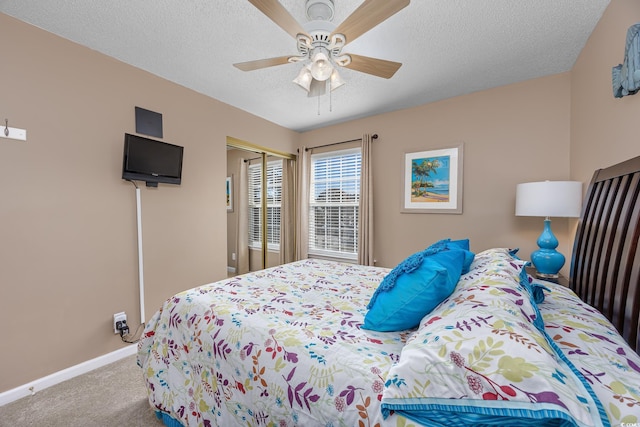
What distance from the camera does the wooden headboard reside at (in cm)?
103

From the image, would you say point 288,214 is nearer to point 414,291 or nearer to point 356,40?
point 356,40

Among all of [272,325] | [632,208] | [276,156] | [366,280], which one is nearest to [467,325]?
[272,325]

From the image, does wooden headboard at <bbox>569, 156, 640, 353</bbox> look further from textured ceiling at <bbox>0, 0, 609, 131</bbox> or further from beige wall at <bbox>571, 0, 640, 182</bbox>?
textured ceiling at <bbox>0, 0, 609, 131</bbox>

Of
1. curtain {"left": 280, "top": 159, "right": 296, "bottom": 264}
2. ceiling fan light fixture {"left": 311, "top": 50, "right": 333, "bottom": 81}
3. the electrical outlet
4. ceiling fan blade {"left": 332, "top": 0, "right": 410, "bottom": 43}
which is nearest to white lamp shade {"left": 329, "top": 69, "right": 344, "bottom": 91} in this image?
ceiling fan light fixture {"left": 311, "top": 50, "right": 333, "bottom": 81}

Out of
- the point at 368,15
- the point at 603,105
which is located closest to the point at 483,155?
the point at 603,105

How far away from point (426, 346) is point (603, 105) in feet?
7.22

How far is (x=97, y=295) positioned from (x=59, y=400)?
75 cm

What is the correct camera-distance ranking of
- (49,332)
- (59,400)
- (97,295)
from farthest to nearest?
(97,295) → (49,332) → (59,400)

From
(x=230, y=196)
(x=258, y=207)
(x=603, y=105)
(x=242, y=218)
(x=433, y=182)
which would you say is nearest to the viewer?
(x=603, y=105)

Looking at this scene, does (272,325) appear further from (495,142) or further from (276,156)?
(276,156)

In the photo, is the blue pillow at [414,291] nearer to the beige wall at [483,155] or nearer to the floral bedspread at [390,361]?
the floral bedspread at [390,361]

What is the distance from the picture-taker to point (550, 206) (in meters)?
2.09

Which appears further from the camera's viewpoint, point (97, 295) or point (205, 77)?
point (205, 77)

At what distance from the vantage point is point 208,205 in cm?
313
